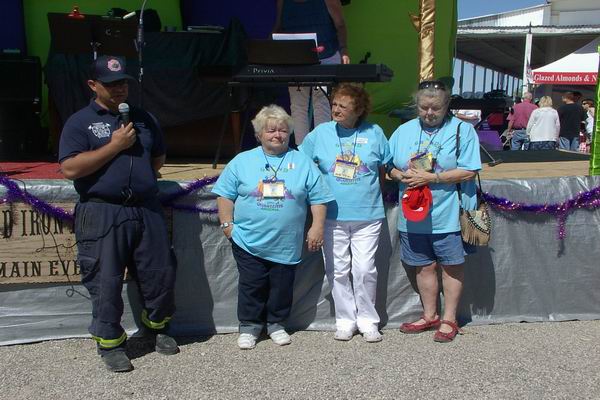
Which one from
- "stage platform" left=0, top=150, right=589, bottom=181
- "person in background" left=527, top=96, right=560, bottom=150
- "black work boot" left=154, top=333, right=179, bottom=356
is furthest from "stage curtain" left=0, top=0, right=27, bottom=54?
"person in background" left=527, top=96, right=560, bottom=150

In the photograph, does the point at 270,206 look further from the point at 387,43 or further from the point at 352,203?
the point at 387,43

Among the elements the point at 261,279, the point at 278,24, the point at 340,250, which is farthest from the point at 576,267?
the point at 278,24

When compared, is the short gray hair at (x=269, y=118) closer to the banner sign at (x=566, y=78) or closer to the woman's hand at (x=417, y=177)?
the woman's hand at (x=417, y=177)

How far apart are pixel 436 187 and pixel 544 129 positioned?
7.84 metres

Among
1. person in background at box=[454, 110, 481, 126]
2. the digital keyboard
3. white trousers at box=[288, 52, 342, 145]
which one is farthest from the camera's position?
person in background at box=[454, 110, 481, 126]

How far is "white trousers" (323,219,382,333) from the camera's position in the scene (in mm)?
3807

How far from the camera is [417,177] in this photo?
3.64m

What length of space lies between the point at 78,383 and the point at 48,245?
0.93 meters

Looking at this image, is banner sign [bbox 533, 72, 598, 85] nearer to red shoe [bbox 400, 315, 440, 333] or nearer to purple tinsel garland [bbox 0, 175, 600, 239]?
purple tinsel garland [bbox 0, 175, 600, 239]

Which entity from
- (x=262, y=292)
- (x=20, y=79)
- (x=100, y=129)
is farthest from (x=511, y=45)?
(x=100, y=129)

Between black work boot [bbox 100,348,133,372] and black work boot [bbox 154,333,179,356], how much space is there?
0.26 meters

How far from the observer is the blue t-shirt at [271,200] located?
3580 mm

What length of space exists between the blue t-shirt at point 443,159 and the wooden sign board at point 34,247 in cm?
207

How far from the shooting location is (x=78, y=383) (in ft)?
10.8
